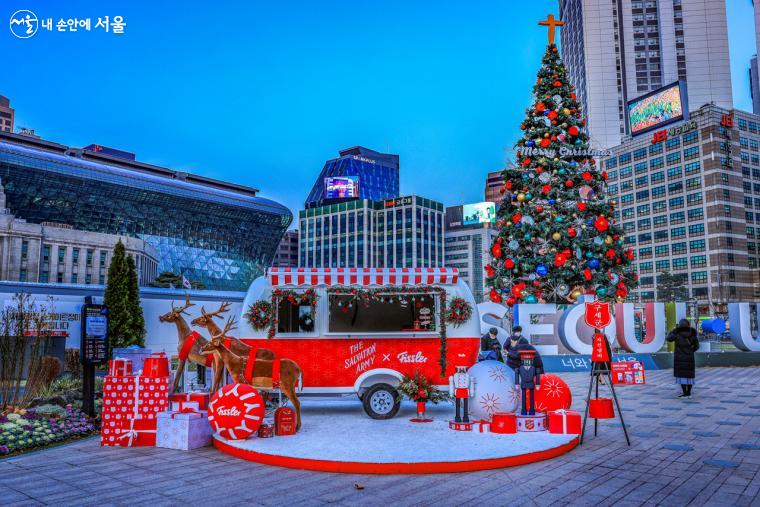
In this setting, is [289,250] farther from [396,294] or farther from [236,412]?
[236,412]

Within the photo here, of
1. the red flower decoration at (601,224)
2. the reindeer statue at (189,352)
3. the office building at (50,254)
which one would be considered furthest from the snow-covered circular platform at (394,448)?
the office building at (50,254)

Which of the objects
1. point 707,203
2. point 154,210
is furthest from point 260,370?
point 707,203

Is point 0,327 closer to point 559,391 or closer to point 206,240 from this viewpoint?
point 559,391

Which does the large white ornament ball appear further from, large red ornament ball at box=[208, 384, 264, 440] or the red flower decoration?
the red flower decoration

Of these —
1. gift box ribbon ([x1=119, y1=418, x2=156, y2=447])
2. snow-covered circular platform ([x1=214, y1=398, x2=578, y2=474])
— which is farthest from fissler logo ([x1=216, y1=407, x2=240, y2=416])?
gift box ribbon ([x1=119, y1=418, x2=156, y2=447])

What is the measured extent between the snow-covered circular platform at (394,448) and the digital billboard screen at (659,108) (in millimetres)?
94346

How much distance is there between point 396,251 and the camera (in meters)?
159

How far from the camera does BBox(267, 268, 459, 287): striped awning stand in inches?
469

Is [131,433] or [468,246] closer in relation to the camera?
[131,433]

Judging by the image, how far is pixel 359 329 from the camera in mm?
12055

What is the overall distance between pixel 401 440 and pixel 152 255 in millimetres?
79218

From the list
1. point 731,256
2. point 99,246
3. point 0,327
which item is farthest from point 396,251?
point 0,327

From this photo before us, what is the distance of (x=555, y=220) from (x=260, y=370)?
14.4m

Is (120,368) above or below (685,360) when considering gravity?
above
